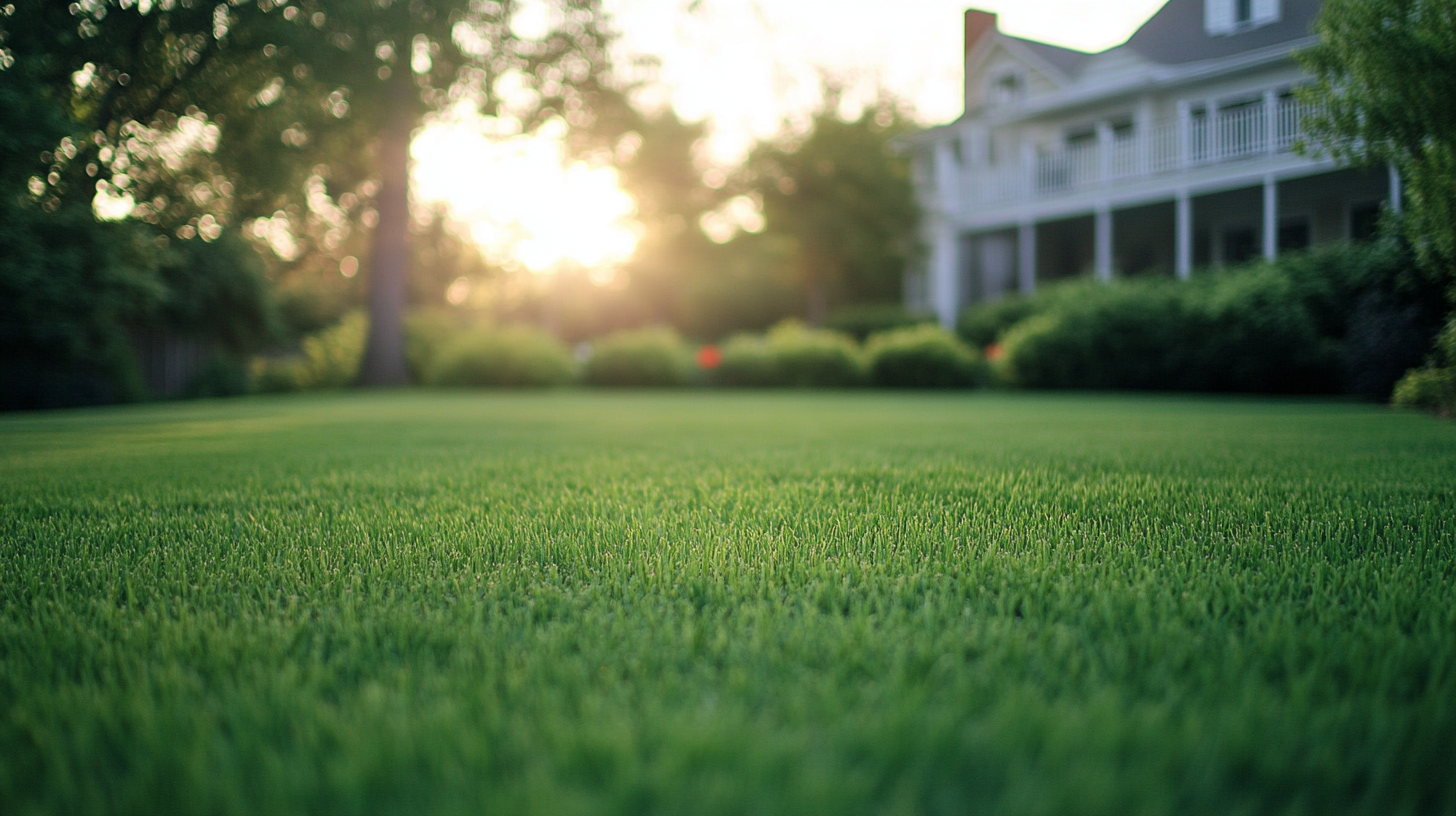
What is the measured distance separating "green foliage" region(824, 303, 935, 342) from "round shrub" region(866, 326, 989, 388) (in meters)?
6.86

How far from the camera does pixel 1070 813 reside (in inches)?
35.3

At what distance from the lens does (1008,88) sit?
2267cm

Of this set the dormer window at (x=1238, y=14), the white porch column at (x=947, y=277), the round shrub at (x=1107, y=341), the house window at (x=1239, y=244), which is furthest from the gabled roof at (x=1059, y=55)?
the dormer window at (x=1238, y=14)

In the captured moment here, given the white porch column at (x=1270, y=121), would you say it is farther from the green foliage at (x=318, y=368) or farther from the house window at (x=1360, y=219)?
the green foliage at (x=318, y=368)

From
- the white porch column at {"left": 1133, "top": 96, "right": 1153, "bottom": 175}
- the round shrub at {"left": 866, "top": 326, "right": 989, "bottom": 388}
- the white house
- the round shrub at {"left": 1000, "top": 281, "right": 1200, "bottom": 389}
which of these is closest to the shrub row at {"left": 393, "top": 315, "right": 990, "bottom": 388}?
the round shrub at {"left": 866, "top": 326, "right": 989, "bottom": 388}

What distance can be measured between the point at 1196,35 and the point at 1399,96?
262 inches

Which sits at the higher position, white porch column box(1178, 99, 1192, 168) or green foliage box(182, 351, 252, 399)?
white porch column box(1178, 99, 1192, 168)

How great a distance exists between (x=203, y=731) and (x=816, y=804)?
893 millimetres

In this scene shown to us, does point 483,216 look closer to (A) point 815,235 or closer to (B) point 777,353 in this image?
(A) point 815,235

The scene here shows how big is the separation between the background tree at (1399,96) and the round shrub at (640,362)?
13972mm

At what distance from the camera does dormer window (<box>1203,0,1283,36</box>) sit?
29.8 ft

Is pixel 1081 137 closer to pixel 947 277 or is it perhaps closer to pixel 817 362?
pixel 947 277

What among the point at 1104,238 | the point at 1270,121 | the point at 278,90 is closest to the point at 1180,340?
the point at 1270,121

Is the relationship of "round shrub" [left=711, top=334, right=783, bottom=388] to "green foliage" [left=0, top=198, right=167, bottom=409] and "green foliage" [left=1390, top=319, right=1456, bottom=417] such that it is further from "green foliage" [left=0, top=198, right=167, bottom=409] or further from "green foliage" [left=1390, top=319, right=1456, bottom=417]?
"green foliage" [left=1390, top=319, right=1456, bottom=417]
